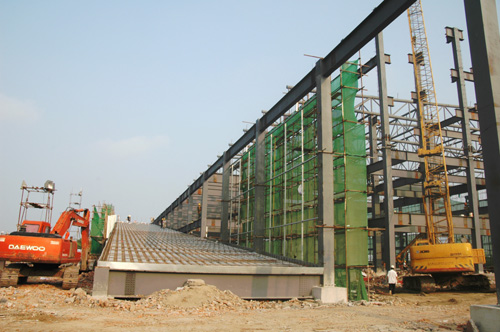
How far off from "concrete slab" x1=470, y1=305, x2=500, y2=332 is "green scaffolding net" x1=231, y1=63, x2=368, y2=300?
7.94 meters

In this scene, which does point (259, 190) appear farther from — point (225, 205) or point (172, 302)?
point (172, 302)

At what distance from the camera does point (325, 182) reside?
51.5ft

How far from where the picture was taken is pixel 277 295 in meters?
14.1

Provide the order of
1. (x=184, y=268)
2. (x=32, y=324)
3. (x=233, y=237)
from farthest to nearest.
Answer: (x=233, y=237) → (x=184, y=268) → (x=32, y=324)

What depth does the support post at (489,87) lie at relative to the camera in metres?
8.07

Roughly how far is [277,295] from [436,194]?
72.8 feet

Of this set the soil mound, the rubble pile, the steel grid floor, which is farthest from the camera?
the steel grid floor

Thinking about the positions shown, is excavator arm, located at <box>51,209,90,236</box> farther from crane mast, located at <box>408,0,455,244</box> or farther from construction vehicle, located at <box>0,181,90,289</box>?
crane mast, located at <box>408,0,455,244</box>

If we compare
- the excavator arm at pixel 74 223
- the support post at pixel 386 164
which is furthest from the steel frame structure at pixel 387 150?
the excavator arm at pixel 74 223

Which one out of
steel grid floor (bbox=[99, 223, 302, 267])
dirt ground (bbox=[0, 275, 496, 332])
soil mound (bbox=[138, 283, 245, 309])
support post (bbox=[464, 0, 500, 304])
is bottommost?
dirt ground (bbox=[0, 275, 496, 332])

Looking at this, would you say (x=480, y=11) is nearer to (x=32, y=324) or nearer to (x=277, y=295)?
(x=277, y=295)

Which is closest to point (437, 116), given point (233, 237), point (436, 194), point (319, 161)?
point (436, 194)

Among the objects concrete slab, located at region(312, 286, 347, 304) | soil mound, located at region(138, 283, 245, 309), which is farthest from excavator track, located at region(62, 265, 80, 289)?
→ concrete slab, located at region(312, 286, 347, 304)

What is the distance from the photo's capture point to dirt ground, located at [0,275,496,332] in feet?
28.9
